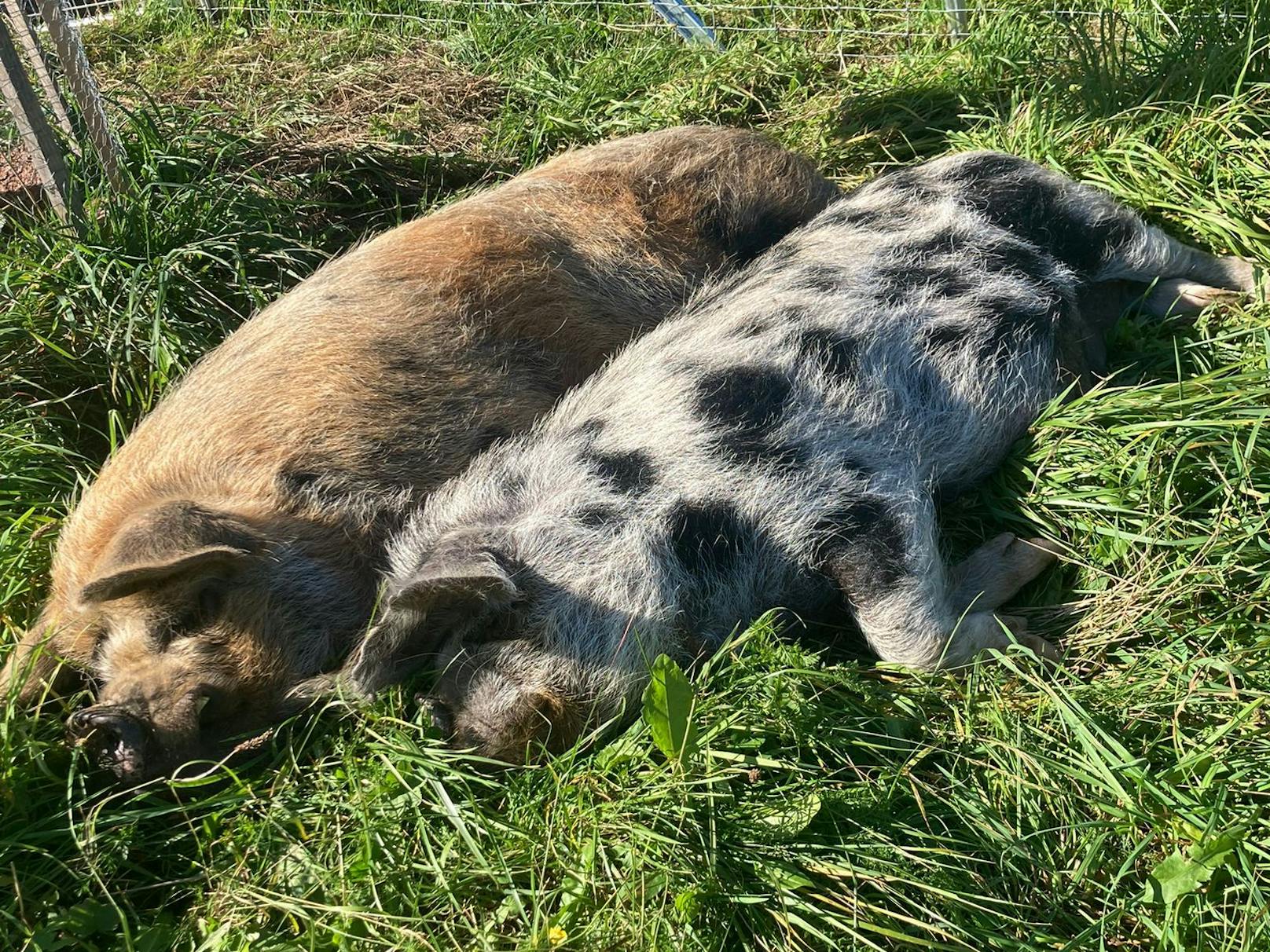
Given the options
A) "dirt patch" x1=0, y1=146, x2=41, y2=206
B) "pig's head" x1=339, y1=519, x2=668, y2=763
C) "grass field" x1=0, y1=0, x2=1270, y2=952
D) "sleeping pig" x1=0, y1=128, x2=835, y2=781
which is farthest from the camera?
"dirt patch" x1=0, y1=146, x2=41, y2=206

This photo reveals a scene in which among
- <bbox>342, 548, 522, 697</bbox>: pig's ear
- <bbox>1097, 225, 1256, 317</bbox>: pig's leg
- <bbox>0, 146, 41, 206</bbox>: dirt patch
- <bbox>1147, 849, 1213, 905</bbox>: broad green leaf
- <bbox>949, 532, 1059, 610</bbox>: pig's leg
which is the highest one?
<bbox>0, 146, 41, 206</bbox>: dirt patch

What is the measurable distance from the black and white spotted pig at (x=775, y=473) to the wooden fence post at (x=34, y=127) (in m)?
2.68

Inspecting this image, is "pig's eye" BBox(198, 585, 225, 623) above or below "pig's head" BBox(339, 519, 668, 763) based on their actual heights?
above

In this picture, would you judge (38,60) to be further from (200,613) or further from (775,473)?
(775,473)

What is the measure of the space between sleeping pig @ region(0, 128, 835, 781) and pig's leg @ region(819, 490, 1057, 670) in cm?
134

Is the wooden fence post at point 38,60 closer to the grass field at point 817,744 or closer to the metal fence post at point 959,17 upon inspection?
the grass field at point 817,744

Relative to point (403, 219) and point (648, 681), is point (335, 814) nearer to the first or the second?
point (648, 681)

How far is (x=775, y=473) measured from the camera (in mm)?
4055

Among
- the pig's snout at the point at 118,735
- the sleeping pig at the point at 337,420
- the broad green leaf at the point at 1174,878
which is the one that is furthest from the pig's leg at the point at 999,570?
the pig's snout at the point at 118,735

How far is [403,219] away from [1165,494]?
4.12m

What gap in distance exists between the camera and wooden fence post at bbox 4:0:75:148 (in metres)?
5.68

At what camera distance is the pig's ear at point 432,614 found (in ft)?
11.7

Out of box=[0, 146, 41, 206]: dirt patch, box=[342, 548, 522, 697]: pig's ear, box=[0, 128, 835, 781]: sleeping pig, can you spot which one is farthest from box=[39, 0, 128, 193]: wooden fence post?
box=[342, 548, 522, 697]: pig's ear

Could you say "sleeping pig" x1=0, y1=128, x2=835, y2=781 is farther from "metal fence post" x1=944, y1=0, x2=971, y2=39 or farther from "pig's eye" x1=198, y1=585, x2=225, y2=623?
"metal fence post" x1=944, y1=0, x2=971, y2=39
